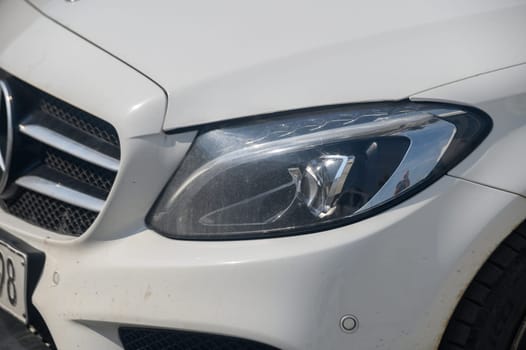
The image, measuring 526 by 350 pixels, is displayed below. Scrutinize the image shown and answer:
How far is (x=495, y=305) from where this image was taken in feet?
6.34

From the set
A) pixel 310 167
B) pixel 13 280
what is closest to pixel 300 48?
pixel 310 167

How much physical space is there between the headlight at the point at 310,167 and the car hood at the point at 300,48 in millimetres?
50

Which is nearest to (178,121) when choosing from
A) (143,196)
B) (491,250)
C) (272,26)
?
(143,196)

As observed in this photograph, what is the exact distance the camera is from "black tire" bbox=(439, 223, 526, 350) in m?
1.91

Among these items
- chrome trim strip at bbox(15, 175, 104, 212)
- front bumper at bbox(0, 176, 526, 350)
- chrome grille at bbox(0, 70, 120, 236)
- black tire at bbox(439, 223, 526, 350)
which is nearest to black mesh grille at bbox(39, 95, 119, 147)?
chrome grille at bbox(0, 70, 120, 236)

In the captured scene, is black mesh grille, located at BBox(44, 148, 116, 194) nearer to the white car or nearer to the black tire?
the white car

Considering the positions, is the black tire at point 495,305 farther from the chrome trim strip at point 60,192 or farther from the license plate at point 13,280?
the license plate at point 13,280

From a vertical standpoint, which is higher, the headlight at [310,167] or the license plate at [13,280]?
the headlight at [310,167]

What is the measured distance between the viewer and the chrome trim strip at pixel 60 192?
202 cm

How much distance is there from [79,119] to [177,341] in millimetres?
592

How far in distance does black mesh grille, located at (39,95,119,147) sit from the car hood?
161 mm

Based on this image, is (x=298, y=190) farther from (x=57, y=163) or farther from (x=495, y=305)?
(x=57, y=163)

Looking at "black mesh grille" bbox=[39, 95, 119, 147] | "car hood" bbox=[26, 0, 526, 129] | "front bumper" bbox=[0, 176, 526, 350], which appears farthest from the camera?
"black mesh grille" bbox=[39, 95, 119, 147]

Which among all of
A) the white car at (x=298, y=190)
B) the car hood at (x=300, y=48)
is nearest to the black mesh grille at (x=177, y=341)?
the white car at (x=298, y=190)
